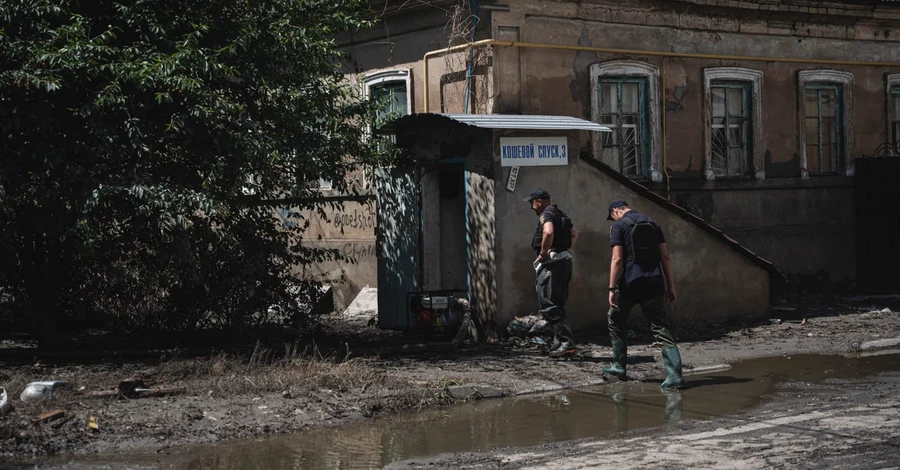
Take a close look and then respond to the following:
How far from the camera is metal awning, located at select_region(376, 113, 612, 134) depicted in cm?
1328

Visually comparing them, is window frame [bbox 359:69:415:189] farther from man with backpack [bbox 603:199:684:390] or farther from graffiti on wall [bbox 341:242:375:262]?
man with backpack [bbox 603:199:684:390]

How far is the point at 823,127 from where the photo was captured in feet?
64.0

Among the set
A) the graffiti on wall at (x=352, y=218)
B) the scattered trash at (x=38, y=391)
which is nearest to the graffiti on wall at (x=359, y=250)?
the graffiti on wall at (x=352, y=218)

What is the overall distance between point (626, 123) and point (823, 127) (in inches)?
176

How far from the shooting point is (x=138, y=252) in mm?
12750

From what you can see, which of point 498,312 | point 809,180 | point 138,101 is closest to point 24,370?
point 138,101

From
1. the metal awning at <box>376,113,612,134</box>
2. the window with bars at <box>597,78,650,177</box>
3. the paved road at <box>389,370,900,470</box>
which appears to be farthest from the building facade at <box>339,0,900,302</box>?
the paved road at <box>389,370,900,470</box>

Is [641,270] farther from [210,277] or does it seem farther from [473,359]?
[210,277]

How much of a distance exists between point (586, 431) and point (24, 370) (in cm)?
607

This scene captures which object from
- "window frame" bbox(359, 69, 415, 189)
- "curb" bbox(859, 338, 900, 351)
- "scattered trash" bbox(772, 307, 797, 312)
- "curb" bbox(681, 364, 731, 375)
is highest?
"window frame" bbox(359, 69, 415, 189)

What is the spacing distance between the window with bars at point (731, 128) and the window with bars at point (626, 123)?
4.79 ft

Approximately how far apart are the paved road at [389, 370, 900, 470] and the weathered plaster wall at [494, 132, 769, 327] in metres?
4.83

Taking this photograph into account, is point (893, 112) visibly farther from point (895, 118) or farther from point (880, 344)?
point (880, 344)

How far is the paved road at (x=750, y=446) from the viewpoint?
7.22m
